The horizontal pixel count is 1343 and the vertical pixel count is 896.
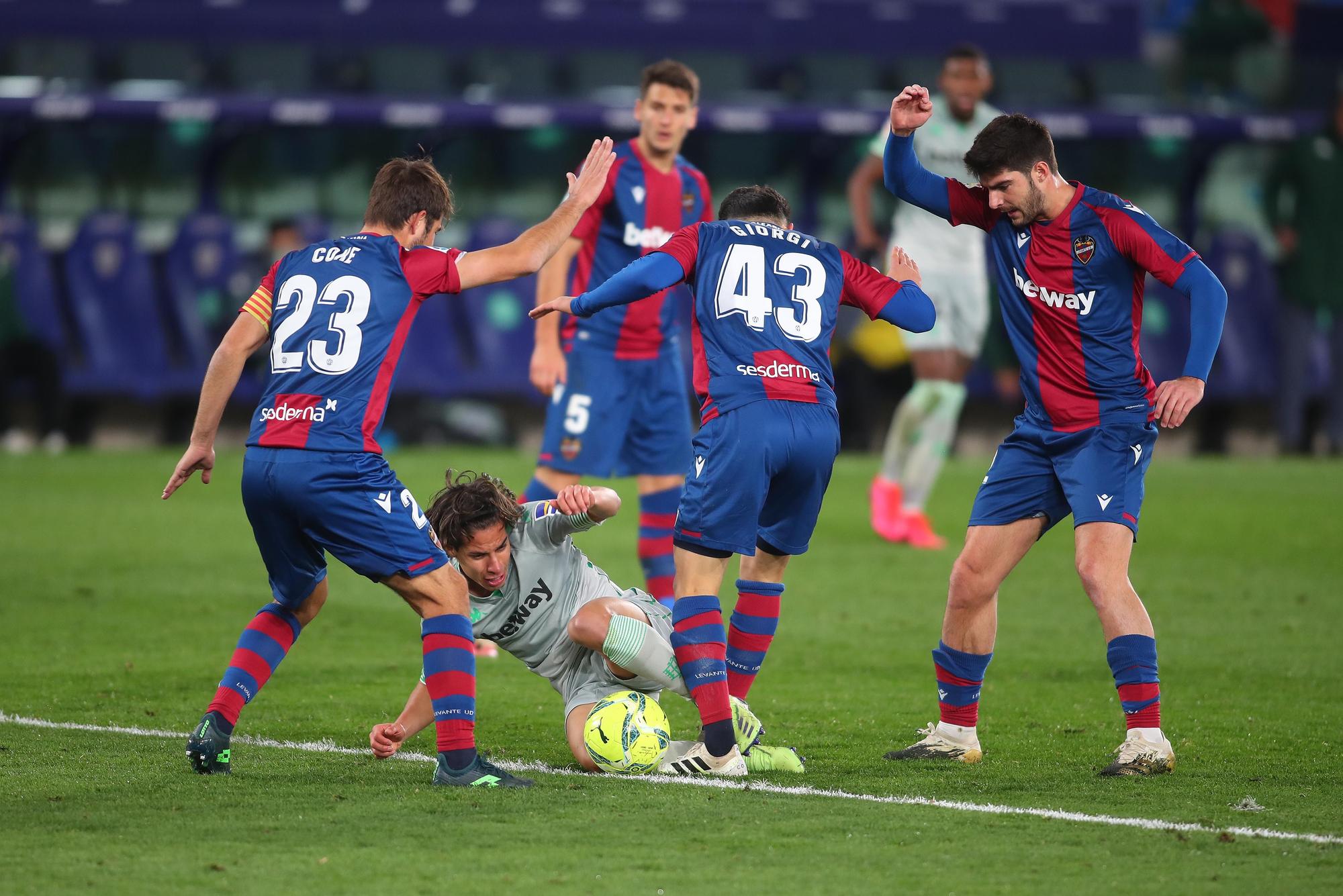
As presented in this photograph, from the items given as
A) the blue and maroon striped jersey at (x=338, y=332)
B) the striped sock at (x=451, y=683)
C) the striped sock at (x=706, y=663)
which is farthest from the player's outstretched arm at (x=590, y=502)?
the blue and maroon striped jersey at (x=338, y=332)

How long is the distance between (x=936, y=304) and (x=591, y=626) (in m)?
6.10

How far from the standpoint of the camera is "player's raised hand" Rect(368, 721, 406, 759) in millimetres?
5270

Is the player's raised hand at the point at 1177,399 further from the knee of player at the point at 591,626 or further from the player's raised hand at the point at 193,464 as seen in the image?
the player's raised hand at the point at 193,464

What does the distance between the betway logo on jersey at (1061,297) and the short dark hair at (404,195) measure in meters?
1.89

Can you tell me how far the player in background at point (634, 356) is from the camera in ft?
25.6

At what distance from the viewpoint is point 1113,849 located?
14.6 ft

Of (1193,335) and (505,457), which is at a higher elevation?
(1193,335)

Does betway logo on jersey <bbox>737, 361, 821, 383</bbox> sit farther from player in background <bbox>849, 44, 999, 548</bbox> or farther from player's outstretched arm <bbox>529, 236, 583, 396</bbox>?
player in background <bbox>849, 44, 999, 548</bbox>

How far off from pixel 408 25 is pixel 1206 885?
16151 millimetres

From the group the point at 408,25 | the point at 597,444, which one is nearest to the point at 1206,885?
the point at 597,444

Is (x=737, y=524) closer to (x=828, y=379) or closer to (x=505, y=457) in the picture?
(x=828, y=379)

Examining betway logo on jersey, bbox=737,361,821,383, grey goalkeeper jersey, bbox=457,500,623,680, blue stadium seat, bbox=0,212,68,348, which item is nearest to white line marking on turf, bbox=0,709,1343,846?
grey goalkeeper jersey, bbox=457,500,623,680

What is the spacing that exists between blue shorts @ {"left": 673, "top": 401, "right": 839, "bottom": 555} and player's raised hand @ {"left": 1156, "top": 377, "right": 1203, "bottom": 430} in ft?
3.18

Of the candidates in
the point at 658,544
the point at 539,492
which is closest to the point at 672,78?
the point at 539,492
